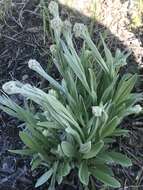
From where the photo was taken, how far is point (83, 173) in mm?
1858

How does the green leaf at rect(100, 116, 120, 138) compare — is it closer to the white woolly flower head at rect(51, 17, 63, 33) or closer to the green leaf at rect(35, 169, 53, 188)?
the green leaf at rect(35, 169, 53, 188)

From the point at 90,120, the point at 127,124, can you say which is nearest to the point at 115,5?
the point at 127,124

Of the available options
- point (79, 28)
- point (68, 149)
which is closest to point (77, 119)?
point (68, 149)

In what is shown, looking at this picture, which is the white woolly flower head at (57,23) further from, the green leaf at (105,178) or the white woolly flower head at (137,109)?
the green leaf at (105,178)

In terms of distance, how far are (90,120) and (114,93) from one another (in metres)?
0.23

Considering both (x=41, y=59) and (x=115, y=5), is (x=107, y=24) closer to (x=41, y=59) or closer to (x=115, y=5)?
(x=115, y=5)

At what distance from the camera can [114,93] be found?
79.6 inches

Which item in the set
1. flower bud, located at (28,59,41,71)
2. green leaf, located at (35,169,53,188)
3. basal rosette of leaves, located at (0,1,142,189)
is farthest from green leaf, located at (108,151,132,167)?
flower bud, located at (28,59,41,71)

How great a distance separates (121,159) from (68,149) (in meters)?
0.22

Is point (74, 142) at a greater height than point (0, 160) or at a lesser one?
greater

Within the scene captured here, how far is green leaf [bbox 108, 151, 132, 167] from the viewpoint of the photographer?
185 centimetres

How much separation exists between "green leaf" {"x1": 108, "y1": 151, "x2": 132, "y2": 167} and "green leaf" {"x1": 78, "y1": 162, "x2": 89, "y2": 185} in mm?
112

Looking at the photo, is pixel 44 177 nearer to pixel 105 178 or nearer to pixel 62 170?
pixel 62 170

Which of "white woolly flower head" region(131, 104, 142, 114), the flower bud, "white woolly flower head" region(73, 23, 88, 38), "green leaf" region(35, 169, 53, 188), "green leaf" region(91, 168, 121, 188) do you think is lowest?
"green leaf" region(35, 169, 53, 188)
